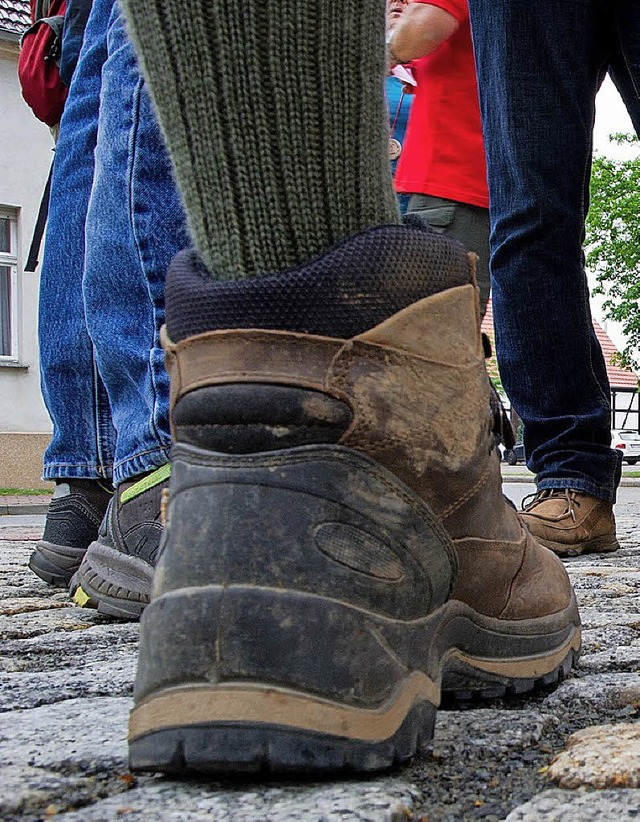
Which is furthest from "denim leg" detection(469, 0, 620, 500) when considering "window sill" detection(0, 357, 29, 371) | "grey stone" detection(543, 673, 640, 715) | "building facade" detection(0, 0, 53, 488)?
"window sill" detection(0, 357, 29, 371)

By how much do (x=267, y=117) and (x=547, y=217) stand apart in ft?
6.34

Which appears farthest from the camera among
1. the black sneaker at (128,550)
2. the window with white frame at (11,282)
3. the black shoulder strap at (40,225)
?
the window with white frame at (11,282)

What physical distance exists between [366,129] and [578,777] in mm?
692

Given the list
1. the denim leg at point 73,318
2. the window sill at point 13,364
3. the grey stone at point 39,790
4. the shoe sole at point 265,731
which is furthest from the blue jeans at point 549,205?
the window sill at point 13,364

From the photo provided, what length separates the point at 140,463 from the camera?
71.2 inches

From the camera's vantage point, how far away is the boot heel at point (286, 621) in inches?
32.6

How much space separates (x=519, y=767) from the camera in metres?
0.91

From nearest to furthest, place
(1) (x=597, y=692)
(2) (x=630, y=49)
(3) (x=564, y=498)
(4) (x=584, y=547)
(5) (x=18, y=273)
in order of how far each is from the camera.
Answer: (1) (x=597, y=692) → (2) (x=630, y=49) → (3) (x=564, y=498) → (4) (x=584, y=547) → (5) (x=18, y=273)

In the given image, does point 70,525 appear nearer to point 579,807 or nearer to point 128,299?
point 128,299

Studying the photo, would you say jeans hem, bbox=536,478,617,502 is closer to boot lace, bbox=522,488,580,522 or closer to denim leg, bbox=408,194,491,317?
boot lace, bbox=522,488,580,522

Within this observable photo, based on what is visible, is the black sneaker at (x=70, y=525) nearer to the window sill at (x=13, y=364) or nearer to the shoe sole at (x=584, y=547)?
the shoe sole at (x=584, y=547)

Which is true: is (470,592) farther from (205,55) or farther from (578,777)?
(205,55)

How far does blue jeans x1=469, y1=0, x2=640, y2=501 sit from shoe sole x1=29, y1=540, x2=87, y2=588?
1.43 metres

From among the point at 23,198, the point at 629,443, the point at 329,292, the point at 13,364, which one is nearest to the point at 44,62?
the point at 329,292
